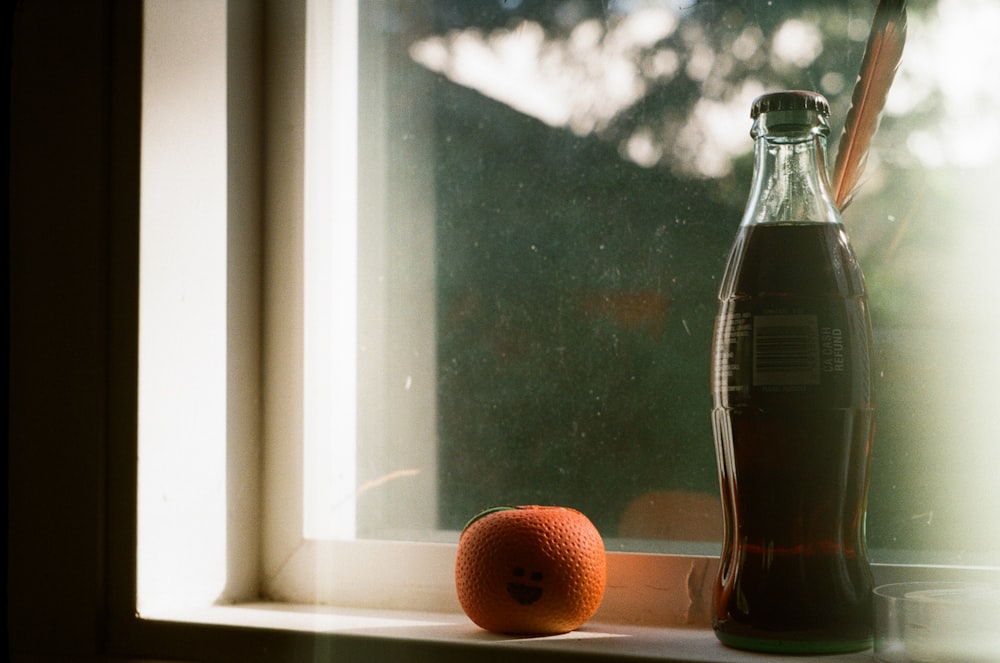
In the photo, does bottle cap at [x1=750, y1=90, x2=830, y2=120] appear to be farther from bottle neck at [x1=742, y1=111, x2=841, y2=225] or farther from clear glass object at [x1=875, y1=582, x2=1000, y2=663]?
clear glass object at [x1=875, y1=582, x2=1000, y2=663]

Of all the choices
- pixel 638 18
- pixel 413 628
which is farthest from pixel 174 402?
pixel 638 18

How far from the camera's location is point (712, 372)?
73 centimetres

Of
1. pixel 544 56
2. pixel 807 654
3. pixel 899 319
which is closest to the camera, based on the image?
pixel 807 654

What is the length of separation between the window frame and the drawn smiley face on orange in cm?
13

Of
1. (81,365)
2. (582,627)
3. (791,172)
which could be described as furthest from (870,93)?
(81,365)

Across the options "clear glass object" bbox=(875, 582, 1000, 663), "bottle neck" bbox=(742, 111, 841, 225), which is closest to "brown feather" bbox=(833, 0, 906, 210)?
"bottle neck" bbox=(742, 111, 841, 225)

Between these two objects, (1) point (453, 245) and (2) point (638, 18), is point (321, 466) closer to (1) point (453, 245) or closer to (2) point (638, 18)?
(1) point (453, 245)

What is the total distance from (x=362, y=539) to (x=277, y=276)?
255 mm

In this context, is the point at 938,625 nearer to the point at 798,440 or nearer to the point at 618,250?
the point at 798,440

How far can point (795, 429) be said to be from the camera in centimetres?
68

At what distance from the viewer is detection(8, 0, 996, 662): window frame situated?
83 cm

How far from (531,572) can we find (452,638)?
0.28 feet

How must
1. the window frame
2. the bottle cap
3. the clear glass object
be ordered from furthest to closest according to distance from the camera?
the window frame, the bottle cap, the clear glass object

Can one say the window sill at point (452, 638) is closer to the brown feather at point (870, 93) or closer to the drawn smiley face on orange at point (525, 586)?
the drawn smiley face on orange at point (525, 586)
